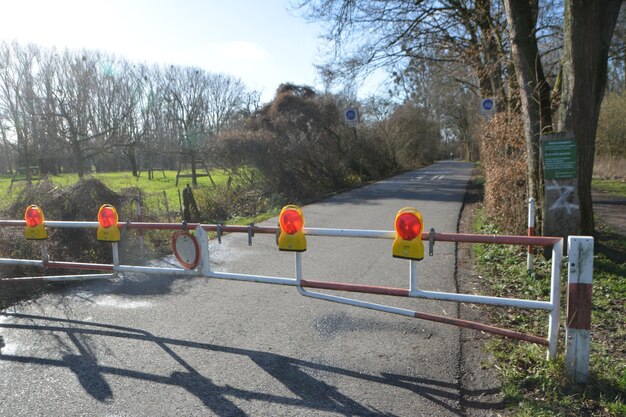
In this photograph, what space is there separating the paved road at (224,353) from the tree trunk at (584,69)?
9.01ft

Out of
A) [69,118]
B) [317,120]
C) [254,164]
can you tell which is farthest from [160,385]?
[69,118]

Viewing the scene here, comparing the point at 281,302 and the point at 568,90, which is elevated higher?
the point at 568,90

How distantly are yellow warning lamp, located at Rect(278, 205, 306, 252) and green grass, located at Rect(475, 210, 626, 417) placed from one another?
6.47 ft

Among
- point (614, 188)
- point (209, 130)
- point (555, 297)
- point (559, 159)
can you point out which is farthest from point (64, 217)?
point (209, 130)

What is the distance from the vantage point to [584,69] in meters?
6.36

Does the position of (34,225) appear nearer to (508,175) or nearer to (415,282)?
(415,282)

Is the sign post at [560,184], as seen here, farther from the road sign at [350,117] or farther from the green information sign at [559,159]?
the road sign at [350,117]

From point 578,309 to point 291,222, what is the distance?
245 cm

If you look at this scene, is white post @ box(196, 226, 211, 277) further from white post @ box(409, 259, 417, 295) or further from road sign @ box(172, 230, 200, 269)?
white post @ box(409, 259, 417, 295)

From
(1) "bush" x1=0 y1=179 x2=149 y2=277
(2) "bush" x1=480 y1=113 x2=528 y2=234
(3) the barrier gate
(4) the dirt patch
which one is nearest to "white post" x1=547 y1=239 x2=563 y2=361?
(3) the barrier gate

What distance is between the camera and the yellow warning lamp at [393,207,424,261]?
3.71m

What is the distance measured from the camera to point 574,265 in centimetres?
324

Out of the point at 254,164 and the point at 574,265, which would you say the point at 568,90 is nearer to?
the point at 574,265

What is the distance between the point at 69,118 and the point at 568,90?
33880 millimetres
